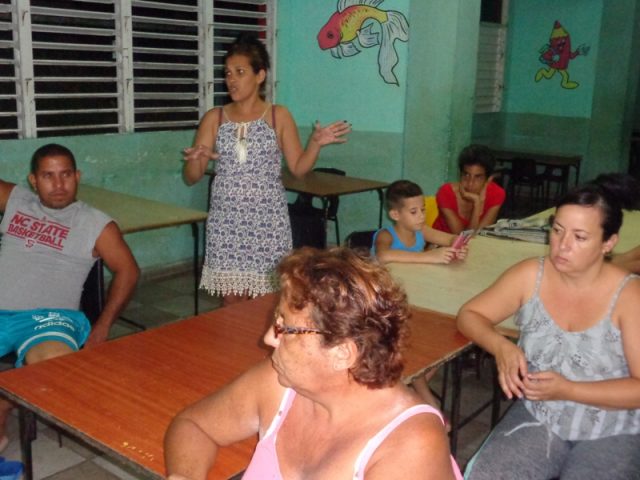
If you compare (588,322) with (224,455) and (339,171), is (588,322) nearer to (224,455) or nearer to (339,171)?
(224,455)

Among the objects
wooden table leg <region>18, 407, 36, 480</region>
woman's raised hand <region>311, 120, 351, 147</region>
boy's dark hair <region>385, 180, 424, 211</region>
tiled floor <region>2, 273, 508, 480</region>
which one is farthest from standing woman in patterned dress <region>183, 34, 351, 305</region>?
wooden table leg <region>18, 407, 36, 480</region>

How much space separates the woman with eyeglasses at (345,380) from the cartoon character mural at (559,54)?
31.1 ft

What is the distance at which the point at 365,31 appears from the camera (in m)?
6.08

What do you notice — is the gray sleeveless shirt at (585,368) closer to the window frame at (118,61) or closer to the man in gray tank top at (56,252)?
the man in gray tank top at (56,252)

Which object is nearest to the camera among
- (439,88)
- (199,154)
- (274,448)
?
(274,448)

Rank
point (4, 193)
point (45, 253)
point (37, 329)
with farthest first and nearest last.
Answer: point (4, 193) < point (45, 253) < point (37, 329)

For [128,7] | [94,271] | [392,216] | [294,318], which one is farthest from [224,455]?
[128,7]

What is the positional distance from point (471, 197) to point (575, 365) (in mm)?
2239

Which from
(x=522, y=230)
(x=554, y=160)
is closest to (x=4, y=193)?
(x=522, y=230)

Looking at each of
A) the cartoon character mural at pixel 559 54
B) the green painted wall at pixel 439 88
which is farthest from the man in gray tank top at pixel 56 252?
the cartoon character mural at pixel 559 54

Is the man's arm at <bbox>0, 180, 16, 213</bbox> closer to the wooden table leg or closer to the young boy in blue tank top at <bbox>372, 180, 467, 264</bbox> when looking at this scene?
the wooden table leg

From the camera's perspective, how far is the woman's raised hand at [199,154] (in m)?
3.39

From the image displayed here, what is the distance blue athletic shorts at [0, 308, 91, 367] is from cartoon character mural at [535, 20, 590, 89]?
8.73 m

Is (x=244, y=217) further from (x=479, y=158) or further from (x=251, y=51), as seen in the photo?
(x=479, y=158)
